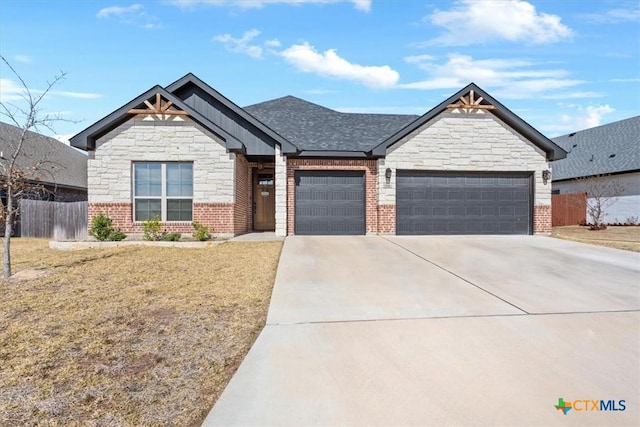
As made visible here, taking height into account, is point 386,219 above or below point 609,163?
below

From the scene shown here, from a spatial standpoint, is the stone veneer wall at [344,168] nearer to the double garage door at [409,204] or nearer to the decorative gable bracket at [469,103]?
the double garage door at [409,204]

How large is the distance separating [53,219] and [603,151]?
31184 mm

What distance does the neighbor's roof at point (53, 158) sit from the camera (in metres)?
20.1

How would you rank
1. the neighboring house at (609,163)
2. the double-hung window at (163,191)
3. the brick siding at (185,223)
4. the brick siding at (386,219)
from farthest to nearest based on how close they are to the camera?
1. the neighboring house at (609,163)
2. the brick siding at (386,219)
3. the double-hung window at (163,191)
4. the brick siding at (185,223)

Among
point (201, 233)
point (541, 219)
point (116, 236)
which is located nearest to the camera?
point (116, 236)

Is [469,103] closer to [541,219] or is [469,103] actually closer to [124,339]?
[541,219]

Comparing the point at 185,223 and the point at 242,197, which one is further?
the point at 242,197

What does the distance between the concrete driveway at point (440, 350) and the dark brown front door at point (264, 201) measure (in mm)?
9417

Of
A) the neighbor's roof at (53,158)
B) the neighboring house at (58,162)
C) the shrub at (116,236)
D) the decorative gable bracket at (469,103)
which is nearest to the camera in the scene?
the shrub at (116,236)

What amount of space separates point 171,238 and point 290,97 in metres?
11.2

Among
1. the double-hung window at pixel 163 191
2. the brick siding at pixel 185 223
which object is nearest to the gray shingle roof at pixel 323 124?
the brick siding at pixel 185 223

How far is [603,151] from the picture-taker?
2502 cm

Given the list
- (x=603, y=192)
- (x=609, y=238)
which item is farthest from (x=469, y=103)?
(x=603, y=192)

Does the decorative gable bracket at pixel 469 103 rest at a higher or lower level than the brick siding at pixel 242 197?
higher
